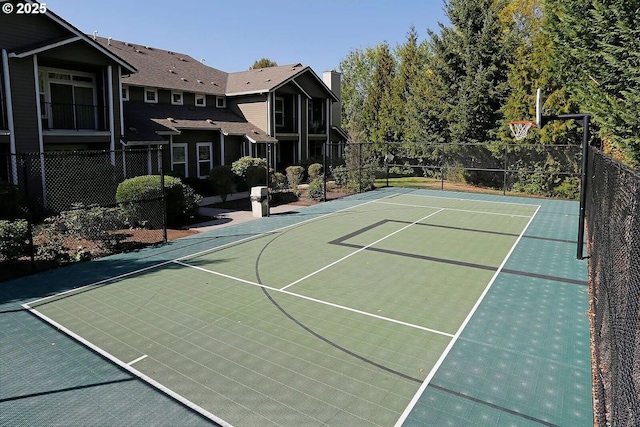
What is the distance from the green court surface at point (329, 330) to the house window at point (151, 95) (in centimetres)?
1291

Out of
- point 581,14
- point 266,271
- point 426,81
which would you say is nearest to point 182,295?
point 266,271

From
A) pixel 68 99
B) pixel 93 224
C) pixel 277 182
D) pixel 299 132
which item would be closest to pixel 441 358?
pixel 93 224

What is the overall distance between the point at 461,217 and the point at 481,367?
11.3 metres

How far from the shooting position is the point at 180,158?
886 inches

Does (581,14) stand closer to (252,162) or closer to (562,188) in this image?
(562,188)

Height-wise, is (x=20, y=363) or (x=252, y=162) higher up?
(x=252, y=162)

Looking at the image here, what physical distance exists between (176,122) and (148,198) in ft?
29.2

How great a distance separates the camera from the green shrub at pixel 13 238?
9.66m

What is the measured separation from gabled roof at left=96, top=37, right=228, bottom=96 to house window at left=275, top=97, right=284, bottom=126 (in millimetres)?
3510

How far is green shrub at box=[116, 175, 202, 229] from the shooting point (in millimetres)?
13984

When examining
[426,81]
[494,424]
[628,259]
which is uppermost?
[426,81]

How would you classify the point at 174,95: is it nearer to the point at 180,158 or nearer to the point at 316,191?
the point at 180,158

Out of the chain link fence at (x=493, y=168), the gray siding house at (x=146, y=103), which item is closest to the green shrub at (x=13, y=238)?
the gray siding house at (x=146, y=103)

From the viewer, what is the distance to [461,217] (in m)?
16.5
